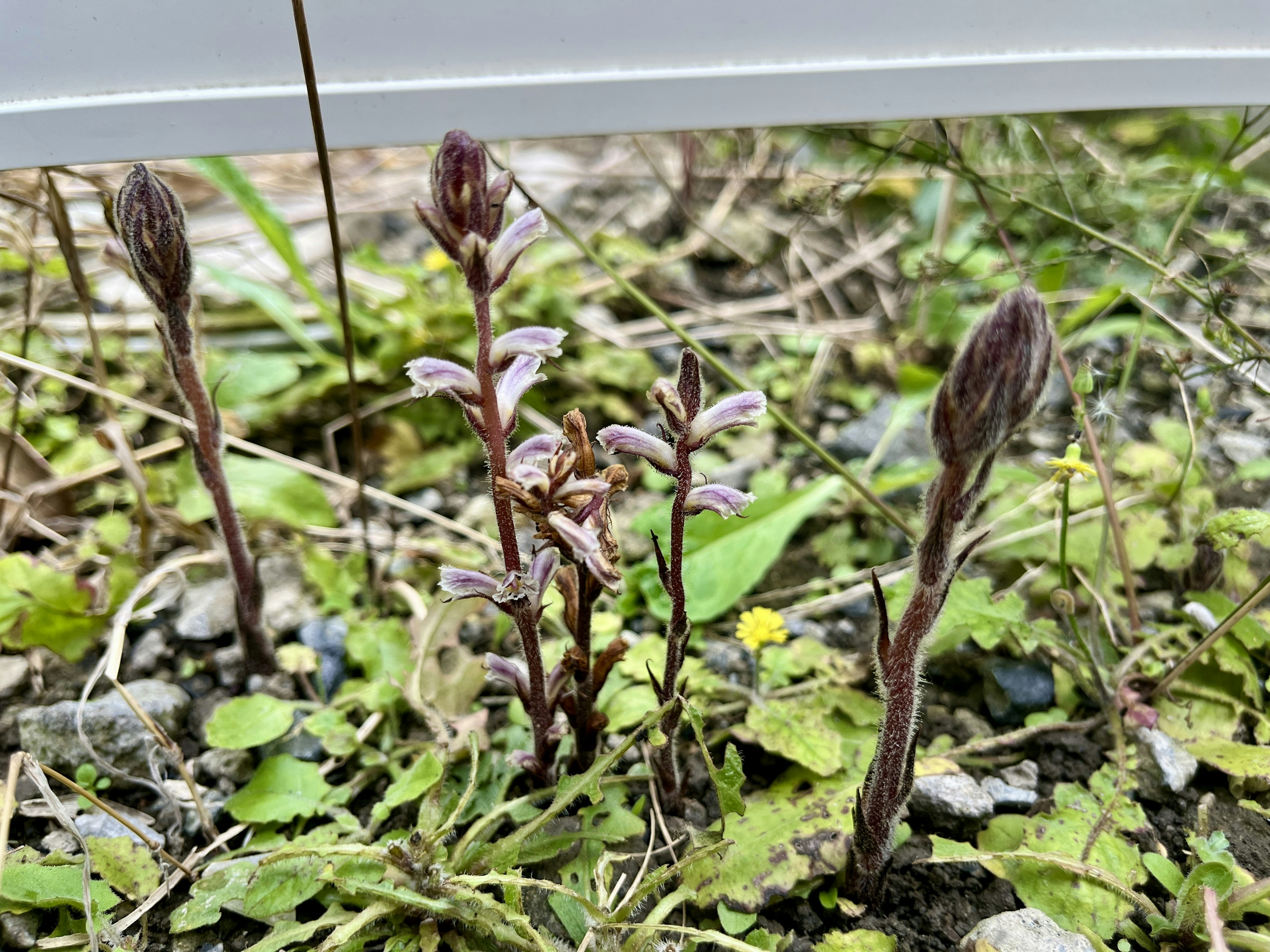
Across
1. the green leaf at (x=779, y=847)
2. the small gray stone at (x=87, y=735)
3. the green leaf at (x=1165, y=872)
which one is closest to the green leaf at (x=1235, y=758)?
the green leaf at (x=1165, y=872)

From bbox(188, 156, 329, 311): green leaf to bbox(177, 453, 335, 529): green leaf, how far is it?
0.70 metres

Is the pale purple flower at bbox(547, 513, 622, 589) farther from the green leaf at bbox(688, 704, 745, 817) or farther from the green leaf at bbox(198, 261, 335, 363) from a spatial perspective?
the green leaf at bbox(198, 261, 335, 363)

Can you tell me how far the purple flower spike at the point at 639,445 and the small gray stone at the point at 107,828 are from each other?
4.05 ft

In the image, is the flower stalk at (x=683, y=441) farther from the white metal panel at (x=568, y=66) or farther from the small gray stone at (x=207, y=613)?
the small gray stone at (x=207, y=613)

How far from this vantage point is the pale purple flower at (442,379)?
1210 millimetres

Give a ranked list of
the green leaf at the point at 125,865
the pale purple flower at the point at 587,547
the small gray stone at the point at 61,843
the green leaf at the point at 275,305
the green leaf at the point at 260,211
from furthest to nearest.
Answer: the green leaf at the point at 275,305
the green leaf at the point at 260,211
the small gray stone at the point at 61,843
the green leaf at the point at 125,865
the pale purple flower at the point at 587,547

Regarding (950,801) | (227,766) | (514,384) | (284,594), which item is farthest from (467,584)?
(284,594)

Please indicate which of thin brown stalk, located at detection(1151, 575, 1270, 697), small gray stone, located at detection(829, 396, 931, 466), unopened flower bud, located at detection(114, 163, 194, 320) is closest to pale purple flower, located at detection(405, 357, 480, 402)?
unopened flower bud, located at detection(114, 163, 194, 320)

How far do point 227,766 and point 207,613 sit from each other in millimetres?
502

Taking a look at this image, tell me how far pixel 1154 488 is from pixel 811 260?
1865 millimetres

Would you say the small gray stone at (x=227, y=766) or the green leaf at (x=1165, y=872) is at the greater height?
the small gray stone at (x=227, y=766)

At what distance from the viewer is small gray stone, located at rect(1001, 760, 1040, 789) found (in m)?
1.73

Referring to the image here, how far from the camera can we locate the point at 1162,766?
1.69 m

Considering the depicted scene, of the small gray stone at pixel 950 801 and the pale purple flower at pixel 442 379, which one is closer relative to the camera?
the pale purple flower at pixel 442 379
